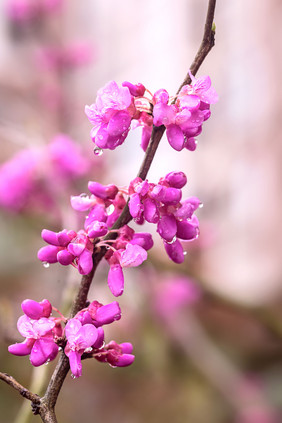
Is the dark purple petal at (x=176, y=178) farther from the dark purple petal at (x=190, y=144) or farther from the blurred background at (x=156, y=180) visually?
the blurred background at (x=156, y=180)

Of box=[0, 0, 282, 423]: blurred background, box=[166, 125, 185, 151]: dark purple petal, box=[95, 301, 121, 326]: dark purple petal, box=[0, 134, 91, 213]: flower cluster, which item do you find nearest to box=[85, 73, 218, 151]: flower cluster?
box=[166, 125, 185, 151]: dark purple petal

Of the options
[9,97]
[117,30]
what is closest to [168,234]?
[9,97]

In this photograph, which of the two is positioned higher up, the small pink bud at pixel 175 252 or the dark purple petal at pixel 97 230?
the small pink bud at pixel 175 252

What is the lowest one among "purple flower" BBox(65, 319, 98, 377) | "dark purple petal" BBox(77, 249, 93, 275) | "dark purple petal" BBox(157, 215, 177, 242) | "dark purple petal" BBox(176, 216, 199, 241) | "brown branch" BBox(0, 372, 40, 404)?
"brown branch" BBox(0, 372, 40, 404)

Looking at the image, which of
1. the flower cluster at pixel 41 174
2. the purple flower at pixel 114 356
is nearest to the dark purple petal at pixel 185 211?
the purple flower at pixel 114 356

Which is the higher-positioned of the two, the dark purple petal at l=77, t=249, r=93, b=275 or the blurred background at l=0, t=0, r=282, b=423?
the blurred background at l=0, t=0, r=282, b=423

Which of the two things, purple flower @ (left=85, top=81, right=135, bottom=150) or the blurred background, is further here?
the blurred background

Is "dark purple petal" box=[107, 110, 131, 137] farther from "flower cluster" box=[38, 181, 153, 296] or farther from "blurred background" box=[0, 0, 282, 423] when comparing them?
"blurred background" box=[0, 0, 282, 423]
